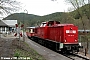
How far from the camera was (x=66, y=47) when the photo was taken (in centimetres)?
2436

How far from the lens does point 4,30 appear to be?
85.3 metres

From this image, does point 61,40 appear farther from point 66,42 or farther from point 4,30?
point 4,30

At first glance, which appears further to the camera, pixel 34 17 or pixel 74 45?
pixel 34 17

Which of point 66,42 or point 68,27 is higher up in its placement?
point 68,27

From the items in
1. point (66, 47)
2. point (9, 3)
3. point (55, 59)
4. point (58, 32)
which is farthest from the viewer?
point (58, 32)

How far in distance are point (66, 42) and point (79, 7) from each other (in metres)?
4.28

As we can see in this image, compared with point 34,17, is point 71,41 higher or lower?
lower

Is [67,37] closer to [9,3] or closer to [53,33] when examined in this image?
[53,33]

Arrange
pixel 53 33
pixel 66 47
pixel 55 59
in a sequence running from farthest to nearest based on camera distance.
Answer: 1. pixel 53 33
2. pixel 66 47
3. pixel 55 59

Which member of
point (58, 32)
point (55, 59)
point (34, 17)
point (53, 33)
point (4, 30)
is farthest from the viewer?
point (34, 17)

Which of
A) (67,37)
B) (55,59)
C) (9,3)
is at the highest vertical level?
(9,3)

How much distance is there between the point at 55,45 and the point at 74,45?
316 centimetres

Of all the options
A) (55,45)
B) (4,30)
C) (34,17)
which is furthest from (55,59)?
(34,17)

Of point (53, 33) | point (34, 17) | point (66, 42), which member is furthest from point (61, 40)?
point (34, 17)
